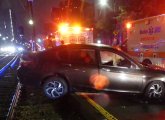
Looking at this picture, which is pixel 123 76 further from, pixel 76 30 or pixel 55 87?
pixel 76 30

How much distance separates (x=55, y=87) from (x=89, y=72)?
3.63 feet

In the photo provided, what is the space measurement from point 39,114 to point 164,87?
4.02 m

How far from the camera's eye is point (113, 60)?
33.0ft

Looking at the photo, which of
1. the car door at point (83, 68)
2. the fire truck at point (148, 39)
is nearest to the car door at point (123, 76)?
the car door at point (83, 68)

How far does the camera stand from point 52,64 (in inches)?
398

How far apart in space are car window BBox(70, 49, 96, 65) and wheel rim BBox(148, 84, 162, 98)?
1.87 m

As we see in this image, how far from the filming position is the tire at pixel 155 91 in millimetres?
10123

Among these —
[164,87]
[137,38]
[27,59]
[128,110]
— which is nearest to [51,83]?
[27,59]

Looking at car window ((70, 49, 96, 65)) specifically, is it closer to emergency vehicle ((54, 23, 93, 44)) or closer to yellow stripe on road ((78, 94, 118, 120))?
yellow stripe on road ((78, 94, 118, 120))

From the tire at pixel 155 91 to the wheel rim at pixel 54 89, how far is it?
2.51 meters

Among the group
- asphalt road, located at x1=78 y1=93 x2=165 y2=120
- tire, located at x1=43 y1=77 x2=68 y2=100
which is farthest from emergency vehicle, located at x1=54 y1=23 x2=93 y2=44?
tire, located at x1=43 y1=77 x2=68 y2=100

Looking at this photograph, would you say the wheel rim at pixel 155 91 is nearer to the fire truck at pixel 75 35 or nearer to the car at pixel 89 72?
the car at pixel 89 72

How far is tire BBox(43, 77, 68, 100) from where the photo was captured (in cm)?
1009

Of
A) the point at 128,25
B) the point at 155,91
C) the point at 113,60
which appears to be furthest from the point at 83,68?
the point at 128,25
